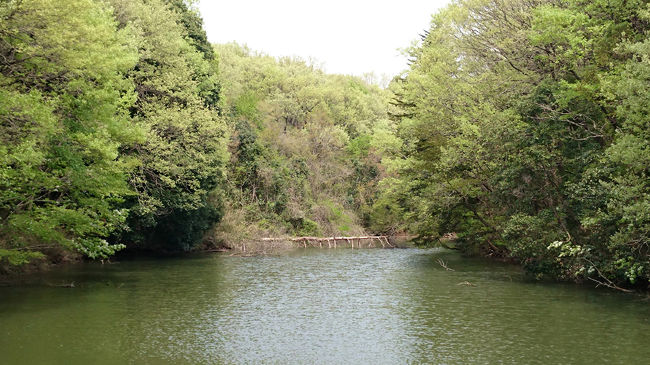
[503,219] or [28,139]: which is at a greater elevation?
[28,139]

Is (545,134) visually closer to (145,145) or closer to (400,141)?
(400,141)

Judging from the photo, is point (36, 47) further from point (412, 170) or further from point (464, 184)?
point (412, 170)

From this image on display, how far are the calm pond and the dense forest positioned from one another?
84.8 inches

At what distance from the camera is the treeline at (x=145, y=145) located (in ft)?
79.5

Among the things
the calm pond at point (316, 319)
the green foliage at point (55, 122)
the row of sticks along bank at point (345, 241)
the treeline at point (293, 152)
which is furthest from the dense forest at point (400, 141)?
the calm pond at point (316, 319)

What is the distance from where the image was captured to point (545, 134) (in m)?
28.6

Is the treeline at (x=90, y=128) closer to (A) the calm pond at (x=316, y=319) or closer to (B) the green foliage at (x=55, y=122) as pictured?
(B) the green foliage at (x=55, y=122)

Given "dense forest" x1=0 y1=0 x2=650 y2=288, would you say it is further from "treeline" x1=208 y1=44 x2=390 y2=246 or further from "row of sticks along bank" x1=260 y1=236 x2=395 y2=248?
"row of sticks along bank" x1=260 y1=236 x2=395 y2=248

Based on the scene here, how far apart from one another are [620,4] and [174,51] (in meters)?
26.7

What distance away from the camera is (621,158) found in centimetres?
2270

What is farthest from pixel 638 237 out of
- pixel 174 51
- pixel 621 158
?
pixel 174 51

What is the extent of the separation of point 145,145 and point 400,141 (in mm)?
19688

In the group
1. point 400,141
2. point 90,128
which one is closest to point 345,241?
point 400,141

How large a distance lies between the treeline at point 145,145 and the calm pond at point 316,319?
3191 millimetres
